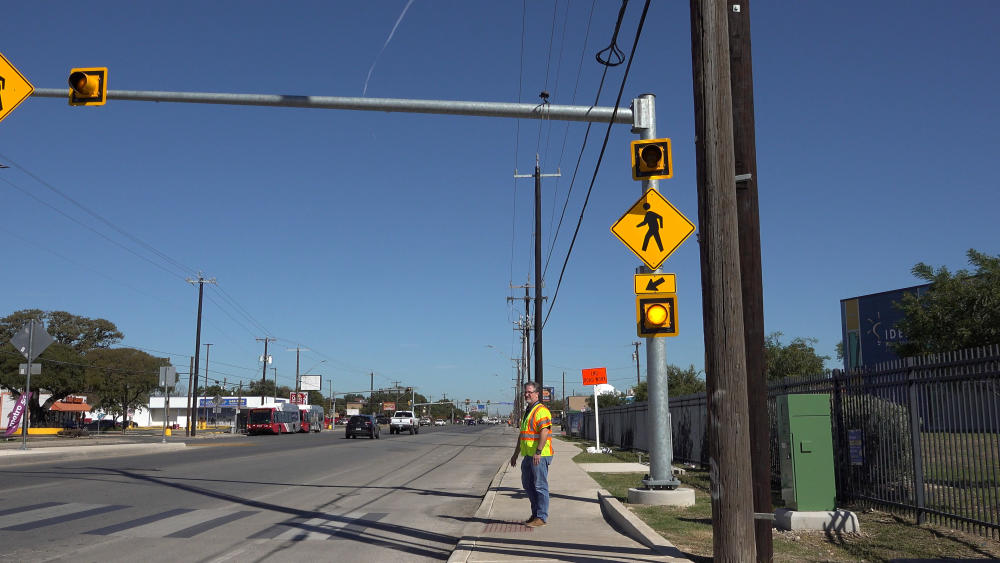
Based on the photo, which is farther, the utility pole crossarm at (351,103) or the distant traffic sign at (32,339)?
the distant traffic sign at (32,339)

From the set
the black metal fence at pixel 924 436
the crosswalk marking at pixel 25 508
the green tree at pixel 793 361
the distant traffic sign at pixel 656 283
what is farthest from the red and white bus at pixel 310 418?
the distant traffic sign at pixel 656 283

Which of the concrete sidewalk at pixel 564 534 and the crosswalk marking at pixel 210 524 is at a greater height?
the concrete sidewalk at pixel 564 534

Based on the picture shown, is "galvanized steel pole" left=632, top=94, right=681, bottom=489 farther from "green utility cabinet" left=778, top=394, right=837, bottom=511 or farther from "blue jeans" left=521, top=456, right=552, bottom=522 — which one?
"blue jeans" left=521, top=456, right=552, bottom=522

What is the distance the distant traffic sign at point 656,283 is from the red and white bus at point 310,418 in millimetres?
69216

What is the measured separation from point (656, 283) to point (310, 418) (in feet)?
246

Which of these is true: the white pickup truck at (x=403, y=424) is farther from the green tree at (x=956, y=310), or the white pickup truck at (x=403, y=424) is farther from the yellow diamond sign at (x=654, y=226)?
the yellow diamond sign at (x=654, y=226)

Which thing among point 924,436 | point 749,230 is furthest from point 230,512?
point 924,436

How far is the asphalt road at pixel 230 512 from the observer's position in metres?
8.55

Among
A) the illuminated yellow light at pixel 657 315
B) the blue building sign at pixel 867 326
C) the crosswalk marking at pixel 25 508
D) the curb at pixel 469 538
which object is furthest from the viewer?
the blue building sign at pixel 867 326

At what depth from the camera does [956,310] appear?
15164mm

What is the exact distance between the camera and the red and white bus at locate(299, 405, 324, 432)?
247 feet

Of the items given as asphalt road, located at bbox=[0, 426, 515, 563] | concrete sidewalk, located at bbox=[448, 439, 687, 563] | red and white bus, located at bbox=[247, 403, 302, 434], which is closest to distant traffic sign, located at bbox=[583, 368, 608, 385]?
asphalt road, located at bbox=[0, 426, 515, 563]

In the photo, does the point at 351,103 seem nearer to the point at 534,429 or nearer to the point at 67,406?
the point at 534,429

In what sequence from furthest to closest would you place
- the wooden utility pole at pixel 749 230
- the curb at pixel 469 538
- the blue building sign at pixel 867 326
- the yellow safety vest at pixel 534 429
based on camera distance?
the blue building sign at pixel 867 326 → the yellow safety vest at pixel 534 429 → the curb at pixel 469 538 → the wooden utility pole at pixel 749 230
